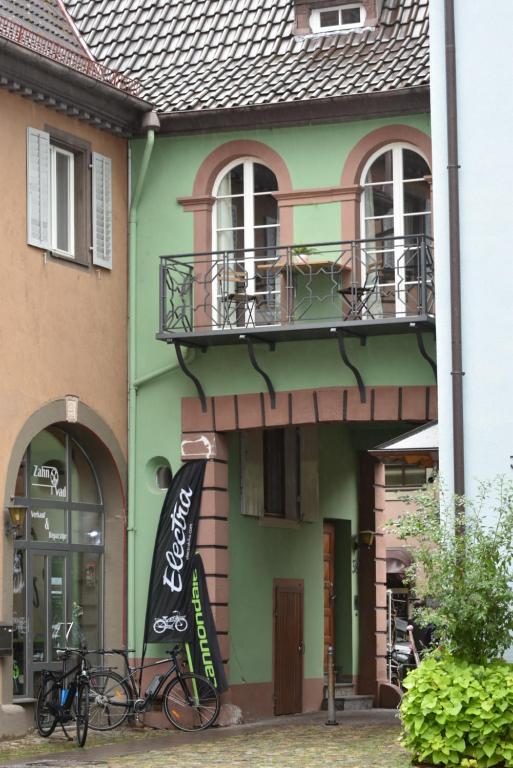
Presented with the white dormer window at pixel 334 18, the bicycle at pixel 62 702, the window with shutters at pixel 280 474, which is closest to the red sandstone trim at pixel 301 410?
the window with shutters at pixel 280 474

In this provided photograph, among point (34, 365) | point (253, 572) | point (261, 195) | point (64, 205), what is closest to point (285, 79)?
point (261, 195)

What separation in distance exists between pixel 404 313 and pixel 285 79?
350 cm

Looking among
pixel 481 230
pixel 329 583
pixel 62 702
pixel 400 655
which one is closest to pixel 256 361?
pixel 481 230

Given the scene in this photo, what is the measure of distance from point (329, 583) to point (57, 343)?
27.2 ft

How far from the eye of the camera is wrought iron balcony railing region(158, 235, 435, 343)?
810 inches

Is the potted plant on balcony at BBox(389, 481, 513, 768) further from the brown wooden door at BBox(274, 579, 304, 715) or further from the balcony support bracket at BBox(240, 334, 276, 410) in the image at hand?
the brown wooden door at BBox(274, 579, 304, 715)

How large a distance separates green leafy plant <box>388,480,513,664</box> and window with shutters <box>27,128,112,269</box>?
22.6 feet

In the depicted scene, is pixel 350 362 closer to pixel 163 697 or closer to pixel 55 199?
pixel 55 199

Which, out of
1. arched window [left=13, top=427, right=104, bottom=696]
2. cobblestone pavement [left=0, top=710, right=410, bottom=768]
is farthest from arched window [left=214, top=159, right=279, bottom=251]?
cobblestone pavement [left=0, top=710, right=410, bottom=768]

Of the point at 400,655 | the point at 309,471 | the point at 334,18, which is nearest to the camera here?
the point at 334,18

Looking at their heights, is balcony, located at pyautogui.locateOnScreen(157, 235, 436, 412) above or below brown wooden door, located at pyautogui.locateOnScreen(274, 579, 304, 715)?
above

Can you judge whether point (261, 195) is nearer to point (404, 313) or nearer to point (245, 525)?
point (404, 313)

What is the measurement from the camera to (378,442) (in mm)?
27391

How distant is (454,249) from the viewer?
18469 millimetres
